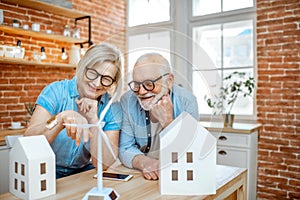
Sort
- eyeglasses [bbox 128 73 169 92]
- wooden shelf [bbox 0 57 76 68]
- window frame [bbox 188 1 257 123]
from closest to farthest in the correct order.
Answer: eyeglasses [bbox 128 73 169 92]
wooden shelf [bbox 0 57 76 68]
window frame [bbox 188 1 257 123]

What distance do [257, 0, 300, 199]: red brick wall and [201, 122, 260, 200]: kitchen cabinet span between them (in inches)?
6.1

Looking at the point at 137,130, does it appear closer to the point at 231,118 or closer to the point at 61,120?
the point at 61,120

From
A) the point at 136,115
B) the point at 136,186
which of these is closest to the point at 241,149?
the point at 136,186

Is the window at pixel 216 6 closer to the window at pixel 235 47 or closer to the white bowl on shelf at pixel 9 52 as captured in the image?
the window at pixel 235 47

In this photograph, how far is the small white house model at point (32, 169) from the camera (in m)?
0.97

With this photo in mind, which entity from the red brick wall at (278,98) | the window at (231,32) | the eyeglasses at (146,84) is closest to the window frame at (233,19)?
the window at (231,32)

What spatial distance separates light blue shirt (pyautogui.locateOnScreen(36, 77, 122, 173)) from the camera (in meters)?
1.30

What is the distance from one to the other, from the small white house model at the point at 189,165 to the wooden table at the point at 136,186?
33 mm

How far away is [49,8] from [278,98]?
2.65 metres

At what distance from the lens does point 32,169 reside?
0.97 metres

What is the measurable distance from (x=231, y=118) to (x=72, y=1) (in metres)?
2.34

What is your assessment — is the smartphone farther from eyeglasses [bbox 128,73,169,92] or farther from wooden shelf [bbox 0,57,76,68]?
wooden shelf [bbox 0,57,76,68]

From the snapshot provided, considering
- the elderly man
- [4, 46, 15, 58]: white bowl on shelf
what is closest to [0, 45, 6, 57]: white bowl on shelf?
[4, 46, 15, 58]: white bowl on shelf

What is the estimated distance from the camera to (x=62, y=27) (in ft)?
11.4
